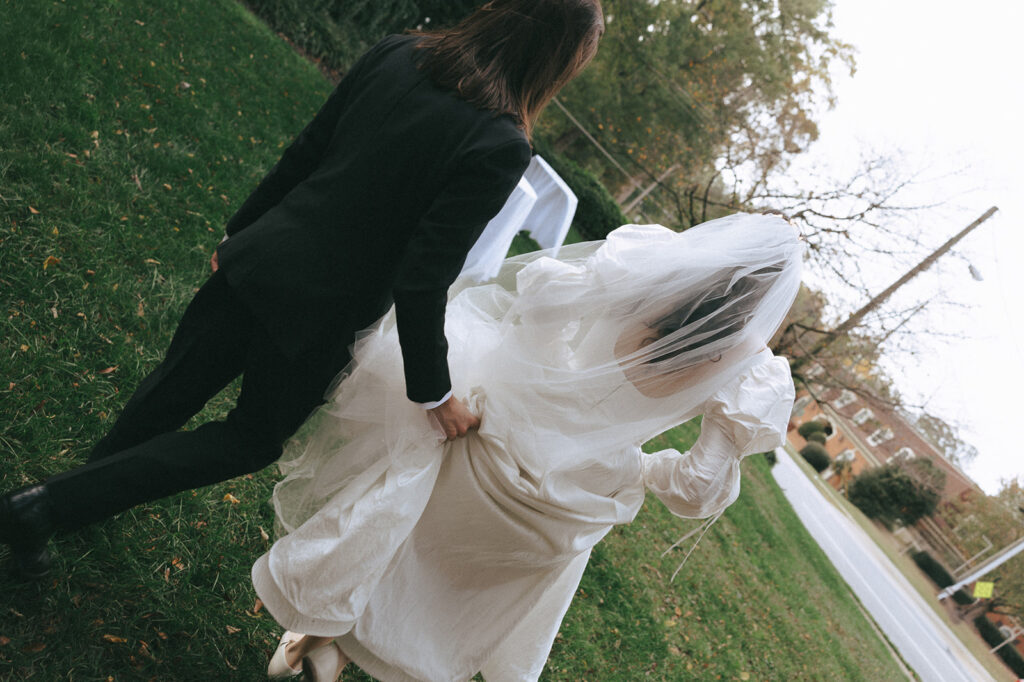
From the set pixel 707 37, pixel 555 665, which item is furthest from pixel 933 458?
pixel 555 665

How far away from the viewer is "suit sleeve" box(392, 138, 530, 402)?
4.86ft

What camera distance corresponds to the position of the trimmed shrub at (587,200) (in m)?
15.2

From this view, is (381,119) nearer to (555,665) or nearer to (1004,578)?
(555,665)


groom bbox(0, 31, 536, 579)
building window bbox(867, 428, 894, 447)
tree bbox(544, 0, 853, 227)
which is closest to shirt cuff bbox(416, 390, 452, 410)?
groom bbox(0, 31, 536, 579)

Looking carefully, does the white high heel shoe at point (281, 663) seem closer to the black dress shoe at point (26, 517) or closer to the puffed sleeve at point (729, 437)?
the black dress shoe at point (26, 517)

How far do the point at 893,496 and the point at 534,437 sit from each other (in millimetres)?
32351

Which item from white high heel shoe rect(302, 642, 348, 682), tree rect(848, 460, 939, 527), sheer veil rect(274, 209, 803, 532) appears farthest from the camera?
tree rect(848, 460, 939, 527)

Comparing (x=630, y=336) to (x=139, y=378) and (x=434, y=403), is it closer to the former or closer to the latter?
(x=434, y=403)

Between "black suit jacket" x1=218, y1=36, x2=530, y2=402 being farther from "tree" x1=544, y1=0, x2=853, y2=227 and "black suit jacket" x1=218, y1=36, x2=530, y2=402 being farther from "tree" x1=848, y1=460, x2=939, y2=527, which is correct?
"tree" x1=848, y1=460, x2=939, y2=527

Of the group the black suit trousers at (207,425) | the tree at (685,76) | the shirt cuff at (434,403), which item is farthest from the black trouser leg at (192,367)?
the tree at (685,76)

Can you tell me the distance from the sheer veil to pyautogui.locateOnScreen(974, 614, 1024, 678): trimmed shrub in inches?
940

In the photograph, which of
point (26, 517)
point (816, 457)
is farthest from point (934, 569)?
point (26, 517)

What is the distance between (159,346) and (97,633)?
1707 mm

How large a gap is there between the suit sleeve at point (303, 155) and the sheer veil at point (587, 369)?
493 millimetres
